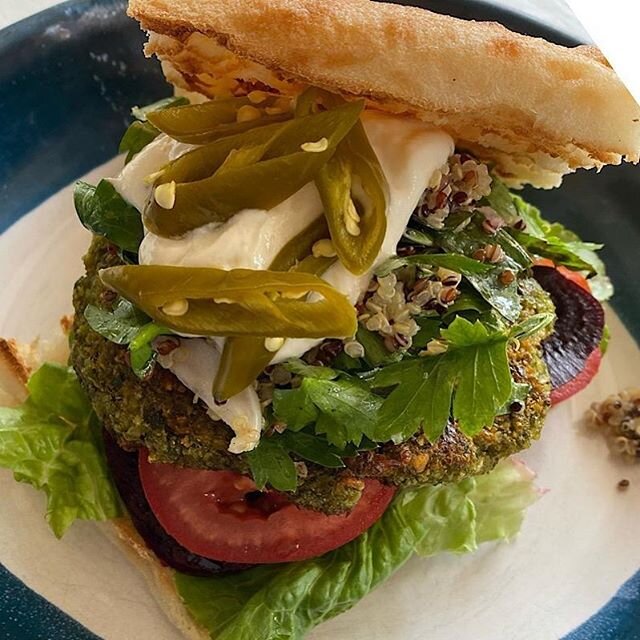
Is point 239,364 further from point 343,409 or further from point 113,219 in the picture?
point 113,219

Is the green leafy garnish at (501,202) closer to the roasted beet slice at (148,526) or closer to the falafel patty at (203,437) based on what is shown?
the falafel patty at (203,437)

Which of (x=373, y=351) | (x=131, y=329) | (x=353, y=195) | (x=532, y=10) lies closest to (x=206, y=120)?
(x=353, y=195)

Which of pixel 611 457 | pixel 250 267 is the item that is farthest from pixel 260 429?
pixel 611 457

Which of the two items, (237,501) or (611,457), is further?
(611,457)

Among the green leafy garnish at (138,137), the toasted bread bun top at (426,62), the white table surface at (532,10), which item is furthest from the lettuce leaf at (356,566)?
the white table surface at (532,10)

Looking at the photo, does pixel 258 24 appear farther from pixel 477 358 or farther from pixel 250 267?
pixel 477 358
